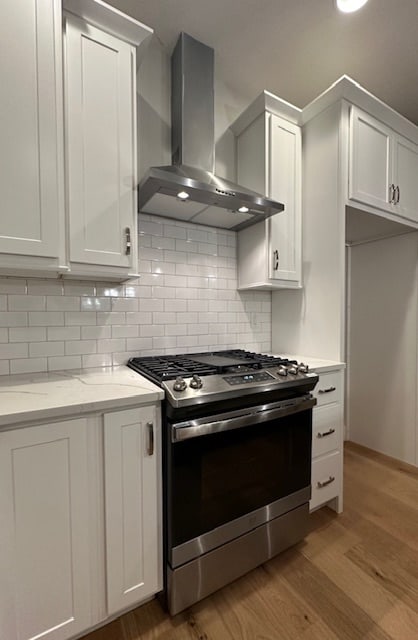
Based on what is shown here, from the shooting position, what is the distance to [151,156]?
189cm

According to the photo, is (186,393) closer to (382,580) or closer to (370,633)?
(370,633)

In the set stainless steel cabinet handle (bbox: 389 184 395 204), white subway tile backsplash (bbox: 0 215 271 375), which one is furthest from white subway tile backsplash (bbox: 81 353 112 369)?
stainless steel cabinet handle (bbox: 389 184 395 204)

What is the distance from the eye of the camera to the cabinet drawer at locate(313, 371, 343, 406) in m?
1.79

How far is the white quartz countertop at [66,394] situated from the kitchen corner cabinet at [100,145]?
0.52 meters

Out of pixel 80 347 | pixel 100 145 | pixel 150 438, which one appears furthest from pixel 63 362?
pixel 100 145

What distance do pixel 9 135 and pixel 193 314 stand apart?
4.37 feet

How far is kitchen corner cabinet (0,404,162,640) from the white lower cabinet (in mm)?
1034

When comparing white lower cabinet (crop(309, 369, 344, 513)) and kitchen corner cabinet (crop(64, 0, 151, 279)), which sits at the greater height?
kitchen corner cabinet (crop(64, 0, 151, 279))

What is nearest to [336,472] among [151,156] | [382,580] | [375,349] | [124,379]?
[382,580]

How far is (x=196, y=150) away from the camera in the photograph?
1.83 metres

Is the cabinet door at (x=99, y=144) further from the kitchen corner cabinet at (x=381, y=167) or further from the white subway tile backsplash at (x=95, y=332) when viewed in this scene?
the kitchen corner cabinet at (x=381, y=167)

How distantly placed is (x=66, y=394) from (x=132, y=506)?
52 cm

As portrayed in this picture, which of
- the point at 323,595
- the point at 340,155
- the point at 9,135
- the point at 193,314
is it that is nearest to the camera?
the point at 9,135

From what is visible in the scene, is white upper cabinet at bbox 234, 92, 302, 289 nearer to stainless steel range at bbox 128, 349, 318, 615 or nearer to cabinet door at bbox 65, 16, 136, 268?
stainless steel range at bbox 128, 349, 318, 615
